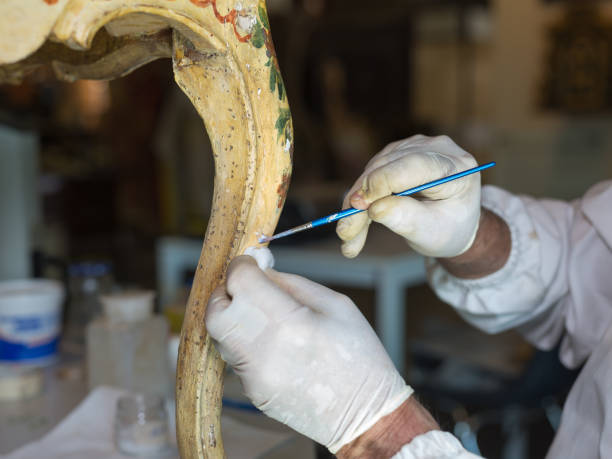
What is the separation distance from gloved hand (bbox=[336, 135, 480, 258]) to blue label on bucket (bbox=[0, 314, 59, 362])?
723mm

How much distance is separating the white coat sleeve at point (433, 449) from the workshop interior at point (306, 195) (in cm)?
10

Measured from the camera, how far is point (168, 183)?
455 centimetres

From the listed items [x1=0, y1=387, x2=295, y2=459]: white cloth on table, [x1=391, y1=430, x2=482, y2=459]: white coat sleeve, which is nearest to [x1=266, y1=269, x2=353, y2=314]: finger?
[x1=391, y1=430, x2=482, y2=459]: white coat sleeve

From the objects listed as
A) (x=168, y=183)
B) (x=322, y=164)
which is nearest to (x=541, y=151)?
(x=322, y=164)

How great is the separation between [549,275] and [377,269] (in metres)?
1.04

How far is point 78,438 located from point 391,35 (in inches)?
211

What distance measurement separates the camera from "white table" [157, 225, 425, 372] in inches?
77.1

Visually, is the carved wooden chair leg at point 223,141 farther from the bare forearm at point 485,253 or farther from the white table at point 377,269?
the white table at point 377,269

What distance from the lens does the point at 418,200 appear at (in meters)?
0.74

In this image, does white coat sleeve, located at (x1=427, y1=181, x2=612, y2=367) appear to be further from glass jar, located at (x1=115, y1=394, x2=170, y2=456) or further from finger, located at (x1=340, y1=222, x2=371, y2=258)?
glass jar, located at (x1=115, y1=394, x2=170, y2=456)

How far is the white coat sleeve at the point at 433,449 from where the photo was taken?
1.82 feet

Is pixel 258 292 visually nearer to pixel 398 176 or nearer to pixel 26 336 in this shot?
pixel 398 176

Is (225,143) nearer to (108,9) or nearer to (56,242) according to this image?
(108,9)

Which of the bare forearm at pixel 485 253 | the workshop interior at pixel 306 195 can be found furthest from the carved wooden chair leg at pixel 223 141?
the bare forearm at pixel 485 253
